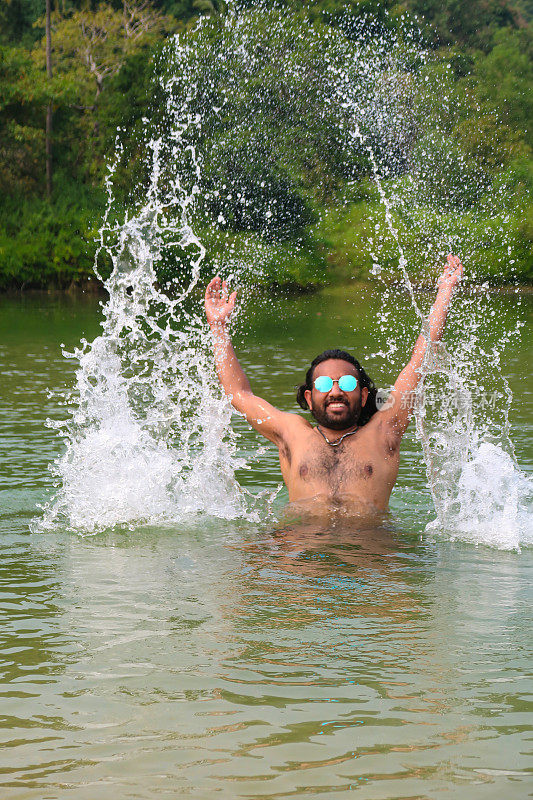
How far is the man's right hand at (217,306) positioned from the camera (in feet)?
25.3

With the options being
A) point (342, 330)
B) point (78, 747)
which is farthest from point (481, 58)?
point (78, 747)

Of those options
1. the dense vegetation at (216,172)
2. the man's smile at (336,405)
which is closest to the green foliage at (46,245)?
the dense vegetation at (216,172)

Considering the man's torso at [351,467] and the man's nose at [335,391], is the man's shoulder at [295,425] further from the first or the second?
the man's nose at [335,391]

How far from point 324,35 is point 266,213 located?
7.79 m

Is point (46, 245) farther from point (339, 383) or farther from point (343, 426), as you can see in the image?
point (339, 383)

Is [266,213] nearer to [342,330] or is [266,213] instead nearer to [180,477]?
[342,330]

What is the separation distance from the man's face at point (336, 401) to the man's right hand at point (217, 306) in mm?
699

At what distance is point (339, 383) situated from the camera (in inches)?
291

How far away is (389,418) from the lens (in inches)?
302

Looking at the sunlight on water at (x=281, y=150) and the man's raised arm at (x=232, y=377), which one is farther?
the sunlight on water at (x=281, y=150)

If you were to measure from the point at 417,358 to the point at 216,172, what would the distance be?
32254 mm

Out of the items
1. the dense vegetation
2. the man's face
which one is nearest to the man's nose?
the man's face

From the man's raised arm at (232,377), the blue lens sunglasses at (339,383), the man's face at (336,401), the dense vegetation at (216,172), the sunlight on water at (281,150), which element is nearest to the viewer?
the blue lens sunglasses at (339,383)

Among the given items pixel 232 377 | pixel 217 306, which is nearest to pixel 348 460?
pixel 232 377
